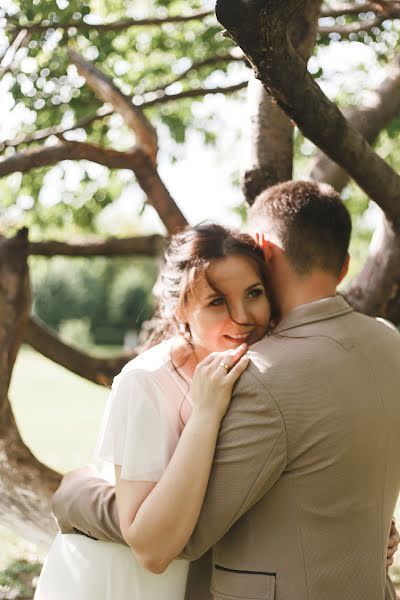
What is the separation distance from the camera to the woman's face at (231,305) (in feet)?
9.80

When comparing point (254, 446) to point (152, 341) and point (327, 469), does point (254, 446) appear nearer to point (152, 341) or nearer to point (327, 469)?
point (327, 469)

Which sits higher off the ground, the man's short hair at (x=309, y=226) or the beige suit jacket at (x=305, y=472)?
the man's short hair at (x=309, y=226)

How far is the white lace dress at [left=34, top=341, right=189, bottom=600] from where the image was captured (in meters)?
2.60

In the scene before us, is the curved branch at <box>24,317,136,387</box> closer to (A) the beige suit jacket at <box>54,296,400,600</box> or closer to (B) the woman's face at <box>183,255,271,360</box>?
(B) the woman's face at <box>183,255,271,360</box>

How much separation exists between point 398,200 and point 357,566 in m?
2.19

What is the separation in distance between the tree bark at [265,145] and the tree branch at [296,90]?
0.55 meters

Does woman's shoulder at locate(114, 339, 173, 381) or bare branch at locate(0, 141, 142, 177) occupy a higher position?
bare branch at locate(0, 141, 142, 177)

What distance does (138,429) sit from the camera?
2.62m

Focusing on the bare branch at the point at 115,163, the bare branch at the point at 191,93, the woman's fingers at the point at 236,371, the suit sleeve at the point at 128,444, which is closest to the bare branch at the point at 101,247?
the bare branch at the point at 115,163

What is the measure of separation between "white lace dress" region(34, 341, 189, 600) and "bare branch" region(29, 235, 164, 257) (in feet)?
8.60

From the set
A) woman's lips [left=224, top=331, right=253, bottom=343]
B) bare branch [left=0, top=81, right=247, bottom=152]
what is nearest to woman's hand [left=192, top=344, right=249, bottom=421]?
woman's lips [left=224, top=331, right=253, bottom=343]

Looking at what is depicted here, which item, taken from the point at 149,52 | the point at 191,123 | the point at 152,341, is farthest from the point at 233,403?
the point at 191,123

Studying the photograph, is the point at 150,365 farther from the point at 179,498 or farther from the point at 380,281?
the point at 380,281

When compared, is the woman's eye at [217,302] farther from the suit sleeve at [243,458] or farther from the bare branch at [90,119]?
the bare branch at [90,119]
